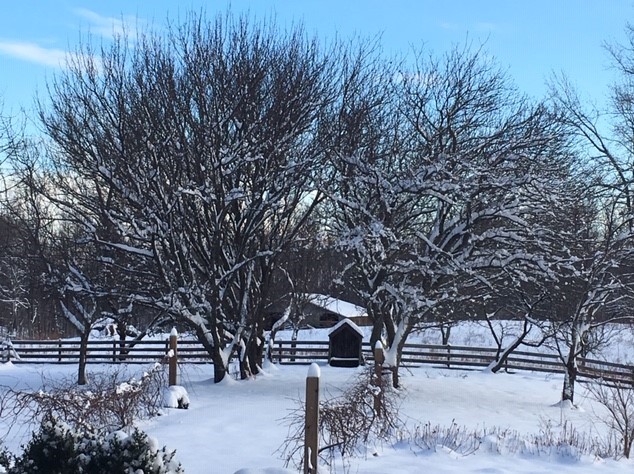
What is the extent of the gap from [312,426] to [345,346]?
1581 cm

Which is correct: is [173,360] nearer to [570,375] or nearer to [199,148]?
[199,148]

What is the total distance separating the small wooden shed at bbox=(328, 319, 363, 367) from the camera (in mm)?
22422

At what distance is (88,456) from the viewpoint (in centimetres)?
529

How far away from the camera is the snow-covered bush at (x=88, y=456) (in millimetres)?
5207

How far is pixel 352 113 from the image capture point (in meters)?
18.0

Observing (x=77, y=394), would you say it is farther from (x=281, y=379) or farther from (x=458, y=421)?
(x=281, y=379)

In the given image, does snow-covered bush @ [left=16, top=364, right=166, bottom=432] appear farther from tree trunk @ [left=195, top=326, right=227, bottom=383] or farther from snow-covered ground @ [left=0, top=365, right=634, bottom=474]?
tree trunk @ [left=195, top=326, right=227, bottom=383]

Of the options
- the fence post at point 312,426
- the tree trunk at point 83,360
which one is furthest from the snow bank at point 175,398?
the tree trunk at point 83,360

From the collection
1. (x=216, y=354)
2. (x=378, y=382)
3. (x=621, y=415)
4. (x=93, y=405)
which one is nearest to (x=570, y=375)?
(x=621, y=415)

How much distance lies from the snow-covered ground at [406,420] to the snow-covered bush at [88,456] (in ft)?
5.37

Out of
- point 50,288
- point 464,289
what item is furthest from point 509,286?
point 50,288

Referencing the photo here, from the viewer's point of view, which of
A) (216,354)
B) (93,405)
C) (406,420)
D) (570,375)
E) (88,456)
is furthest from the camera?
(216,354)

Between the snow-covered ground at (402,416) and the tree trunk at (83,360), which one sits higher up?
the tree trunk at (83,360)

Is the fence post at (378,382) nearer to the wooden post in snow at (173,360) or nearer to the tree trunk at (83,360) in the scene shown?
the wooden post in snow at (173,360)
